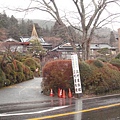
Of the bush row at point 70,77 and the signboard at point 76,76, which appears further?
the bush row at point 70,77

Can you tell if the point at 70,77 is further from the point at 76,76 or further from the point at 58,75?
the point at 58,75

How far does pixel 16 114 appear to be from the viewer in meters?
7.88

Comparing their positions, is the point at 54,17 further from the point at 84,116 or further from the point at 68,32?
the point at 84,116

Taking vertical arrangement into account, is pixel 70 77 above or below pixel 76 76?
below

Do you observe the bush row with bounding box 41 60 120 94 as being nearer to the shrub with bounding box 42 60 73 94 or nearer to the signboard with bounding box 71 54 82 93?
the shrub with bounding box 42 60 73 94

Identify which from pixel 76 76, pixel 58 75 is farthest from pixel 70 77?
pixel 58 75

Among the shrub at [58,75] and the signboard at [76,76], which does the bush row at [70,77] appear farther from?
the signboard at [76,76]

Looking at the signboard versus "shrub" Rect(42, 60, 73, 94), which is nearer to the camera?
the signboard

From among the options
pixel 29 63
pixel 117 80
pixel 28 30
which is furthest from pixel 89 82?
pixel 28 30

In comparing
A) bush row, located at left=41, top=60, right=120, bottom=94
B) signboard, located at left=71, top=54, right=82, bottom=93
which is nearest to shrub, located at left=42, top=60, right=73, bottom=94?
bush row, located at left=41, top=60, right=120, bottom=94

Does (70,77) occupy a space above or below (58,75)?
below

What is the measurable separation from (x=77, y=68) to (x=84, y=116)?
6.04 meters

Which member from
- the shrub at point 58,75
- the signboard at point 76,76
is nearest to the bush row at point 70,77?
the shrub at point 58,75

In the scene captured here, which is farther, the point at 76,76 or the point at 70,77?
the point at 70,77
